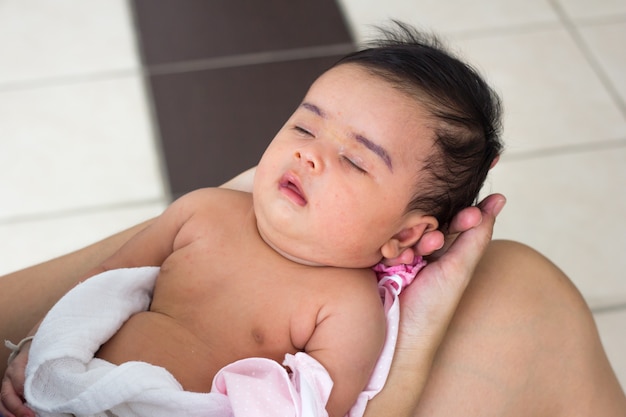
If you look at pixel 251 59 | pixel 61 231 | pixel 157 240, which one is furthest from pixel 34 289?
pixel 251 59

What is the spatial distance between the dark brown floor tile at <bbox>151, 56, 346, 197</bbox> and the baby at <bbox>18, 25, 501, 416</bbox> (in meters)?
0.85

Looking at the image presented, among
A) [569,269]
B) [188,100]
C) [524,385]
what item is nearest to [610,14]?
[569,269]

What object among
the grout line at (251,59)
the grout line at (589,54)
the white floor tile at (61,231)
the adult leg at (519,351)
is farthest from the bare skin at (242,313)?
the grout line at (589,54)

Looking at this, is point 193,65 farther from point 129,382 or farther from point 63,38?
point 129,382

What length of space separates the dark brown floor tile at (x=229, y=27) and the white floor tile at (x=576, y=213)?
614mm

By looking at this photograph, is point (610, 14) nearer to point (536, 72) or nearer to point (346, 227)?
point (536, 72)

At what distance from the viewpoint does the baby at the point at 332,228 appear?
3.46ft

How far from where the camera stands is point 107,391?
0.94 m

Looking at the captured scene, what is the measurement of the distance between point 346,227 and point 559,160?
1156 mm

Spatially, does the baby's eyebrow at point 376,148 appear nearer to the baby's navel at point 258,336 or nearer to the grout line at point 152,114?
the baby's navel at point 258,336

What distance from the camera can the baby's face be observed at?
1.07m

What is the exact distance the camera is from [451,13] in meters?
2.46

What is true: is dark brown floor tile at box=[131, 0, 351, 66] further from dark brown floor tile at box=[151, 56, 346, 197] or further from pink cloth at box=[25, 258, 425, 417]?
pink cloth at box=[25, 258, 425, 417]

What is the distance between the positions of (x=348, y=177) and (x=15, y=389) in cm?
45
